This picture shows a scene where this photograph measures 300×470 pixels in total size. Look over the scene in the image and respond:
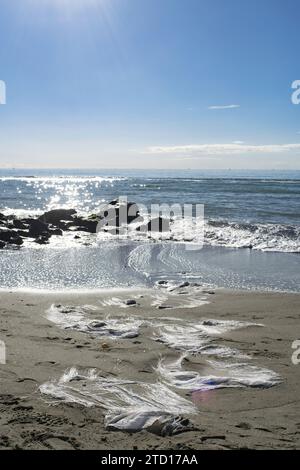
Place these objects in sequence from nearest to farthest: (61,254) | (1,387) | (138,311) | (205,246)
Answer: (1,387), (138,311), (61,254), (205,246)

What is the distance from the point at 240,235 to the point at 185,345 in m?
10.2

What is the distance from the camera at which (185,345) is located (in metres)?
5.07

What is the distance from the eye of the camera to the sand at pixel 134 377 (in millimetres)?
3092

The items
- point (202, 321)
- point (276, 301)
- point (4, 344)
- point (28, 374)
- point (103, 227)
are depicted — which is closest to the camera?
point (28, 374)

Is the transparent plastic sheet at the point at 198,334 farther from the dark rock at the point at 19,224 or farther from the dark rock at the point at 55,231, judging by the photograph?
the dark rock at the point at 19,224

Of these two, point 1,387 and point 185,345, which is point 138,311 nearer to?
point 185,345

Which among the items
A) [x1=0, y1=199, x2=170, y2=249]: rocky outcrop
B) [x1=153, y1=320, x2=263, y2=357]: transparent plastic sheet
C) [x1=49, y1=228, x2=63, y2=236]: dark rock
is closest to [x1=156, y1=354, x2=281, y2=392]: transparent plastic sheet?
[x1=153, y1=320, x2=263, y2=357]: transparent plastic sheet

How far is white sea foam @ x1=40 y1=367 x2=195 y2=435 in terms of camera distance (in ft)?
10.8

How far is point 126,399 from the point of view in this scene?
12.3 feet

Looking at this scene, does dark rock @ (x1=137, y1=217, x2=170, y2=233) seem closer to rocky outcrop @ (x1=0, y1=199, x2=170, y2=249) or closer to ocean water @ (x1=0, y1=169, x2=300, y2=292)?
rocky outcrop @ (x1=0, y1=199, x2=170, y2=249)

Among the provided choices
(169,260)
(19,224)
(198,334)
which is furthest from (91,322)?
(19,224)

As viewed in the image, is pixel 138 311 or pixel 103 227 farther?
pixel 103 227

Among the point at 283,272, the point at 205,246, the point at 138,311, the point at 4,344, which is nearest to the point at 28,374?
the point at 4,344

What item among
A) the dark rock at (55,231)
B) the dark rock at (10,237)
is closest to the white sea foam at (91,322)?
the dark rock at (10,237)
